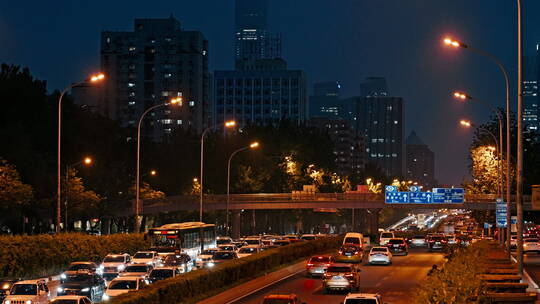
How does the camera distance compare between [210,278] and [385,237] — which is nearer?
[210,278]

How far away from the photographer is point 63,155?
87500 millimetres

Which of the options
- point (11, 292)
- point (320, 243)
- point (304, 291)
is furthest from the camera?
point (320, 243)

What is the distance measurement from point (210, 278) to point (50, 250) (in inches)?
689

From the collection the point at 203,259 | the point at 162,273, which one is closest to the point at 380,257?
the point at 203,259

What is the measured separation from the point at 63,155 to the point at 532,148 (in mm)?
46389

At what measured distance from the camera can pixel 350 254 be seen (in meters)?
64.7

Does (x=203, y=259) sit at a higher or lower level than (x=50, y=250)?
lower

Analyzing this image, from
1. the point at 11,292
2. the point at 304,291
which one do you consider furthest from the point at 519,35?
the point at 11,292

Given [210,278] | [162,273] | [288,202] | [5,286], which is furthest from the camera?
[288,202]

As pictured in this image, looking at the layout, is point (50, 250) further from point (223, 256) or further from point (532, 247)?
point (532, 247)

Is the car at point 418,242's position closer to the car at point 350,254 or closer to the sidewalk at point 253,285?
the car at point 350,254

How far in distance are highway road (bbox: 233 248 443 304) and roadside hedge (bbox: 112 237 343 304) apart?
1467 mm

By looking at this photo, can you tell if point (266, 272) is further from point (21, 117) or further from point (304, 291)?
point (21, 117)

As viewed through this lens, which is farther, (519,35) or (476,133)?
(476,133)
